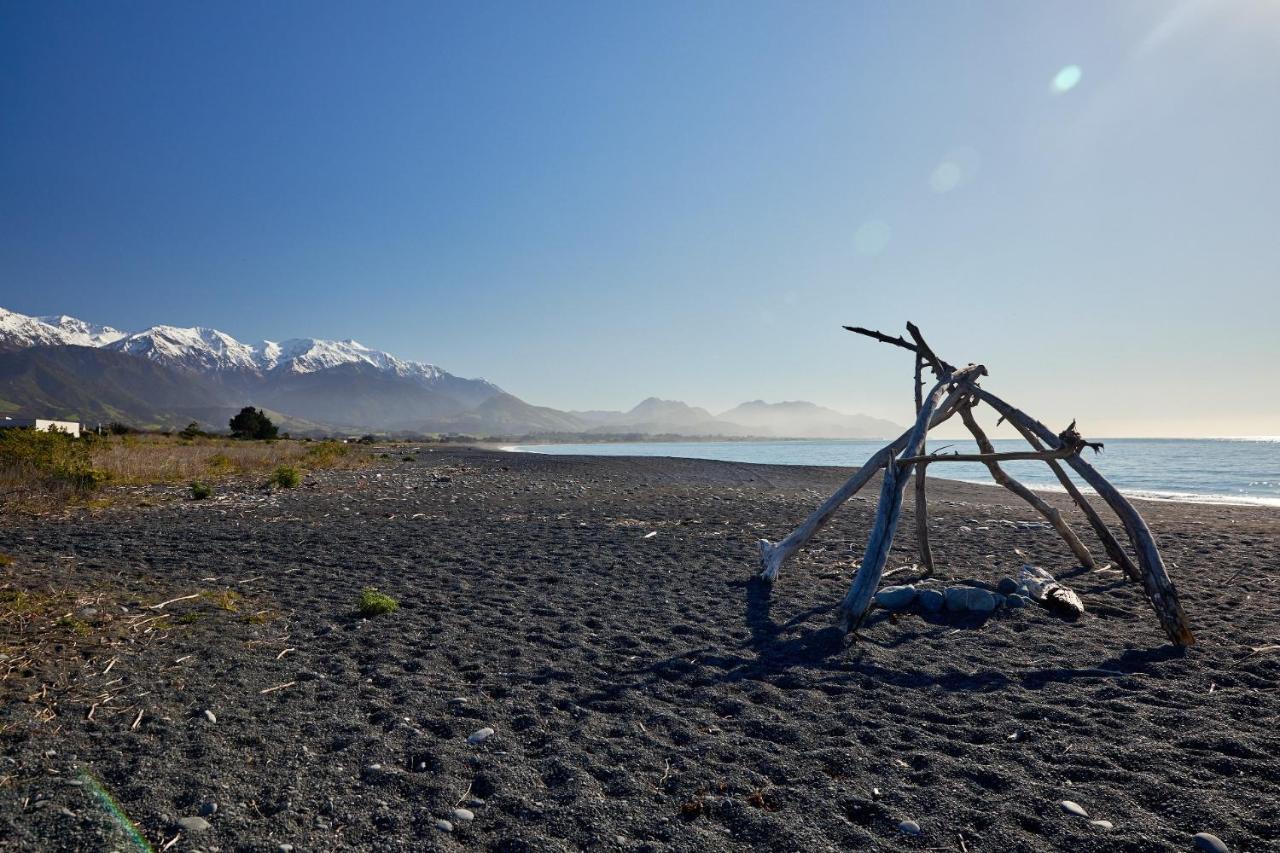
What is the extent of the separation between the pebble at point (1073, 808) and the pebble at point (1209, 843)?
0.49 metres

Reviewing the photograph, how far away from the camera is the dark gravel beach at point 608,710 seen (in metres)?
3.63

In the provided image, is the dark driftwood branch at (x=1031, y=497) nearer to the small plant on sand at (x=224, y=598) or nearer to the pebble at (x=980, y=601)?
the pebble at (x=980, y=601)

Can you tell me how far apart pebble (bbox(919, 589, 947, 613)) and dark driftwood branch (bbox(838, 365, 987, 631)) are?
1.01 m

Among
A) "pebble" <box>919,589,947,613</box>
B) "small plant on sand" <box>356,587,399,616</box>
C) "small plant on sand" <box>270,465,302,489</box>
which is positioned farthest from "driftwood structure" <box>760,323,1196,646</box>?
"small plant on sand" <box>270,465,302,489</box>

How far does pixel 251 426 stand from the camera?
6512cm

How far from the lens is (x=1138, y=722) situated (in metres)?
4.82

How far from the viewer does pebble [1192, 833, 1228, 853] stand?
3.33 meters

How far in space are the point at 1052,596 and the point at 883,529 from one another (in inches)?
98.8

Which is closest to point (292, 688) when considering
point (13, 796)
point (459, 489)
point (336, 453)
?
point (13, 796)

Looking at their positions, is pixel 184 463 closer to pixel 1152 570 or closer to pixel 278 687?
pixel 278 687

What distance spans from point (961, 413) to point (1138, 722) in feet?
18.1

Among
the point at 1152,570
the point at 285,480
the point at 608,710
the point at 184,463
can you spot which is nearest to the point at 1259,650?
the point at 1152,570

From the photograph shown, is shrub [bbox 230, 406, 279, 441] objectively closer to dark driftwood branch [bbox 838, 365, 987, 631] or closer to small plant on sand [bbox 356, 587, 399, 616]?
small plant on sand [bbox 356, 587, 399, 616]

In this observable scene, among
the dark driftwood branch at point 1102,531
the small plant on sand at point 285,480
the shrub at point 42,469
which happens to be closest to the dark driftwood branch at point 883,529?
the dark driftwood branch at point 1102,531
